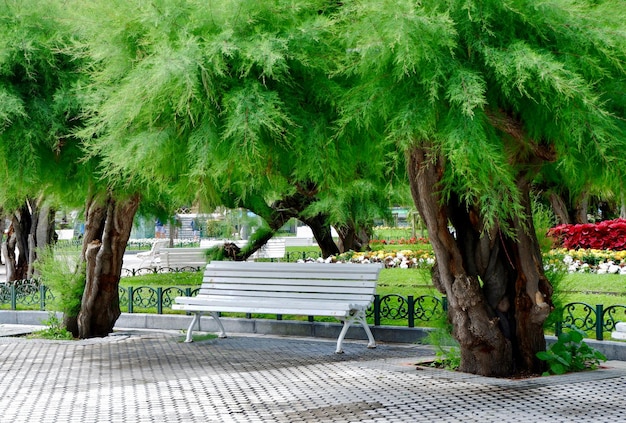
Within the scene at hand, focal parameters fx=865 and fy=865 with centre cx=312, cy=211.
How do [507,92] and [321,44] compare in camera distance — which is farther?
[321,44]

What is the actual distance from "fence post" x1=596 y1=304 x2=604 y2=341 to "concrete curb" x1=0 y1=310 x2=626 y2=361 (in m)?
0.08

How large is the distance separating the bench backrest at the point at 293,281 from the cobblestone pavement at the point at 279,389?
69cm

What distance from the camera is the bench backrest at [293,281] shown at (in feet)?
34.7

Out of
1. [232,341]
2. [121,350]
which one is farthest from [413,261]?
[121,350]

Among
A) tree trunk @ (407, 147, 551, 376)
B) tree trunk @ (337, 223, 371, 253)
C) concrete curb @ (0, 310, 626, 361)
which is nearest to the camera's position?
tree trunk @ (407, 147, 551, 376)

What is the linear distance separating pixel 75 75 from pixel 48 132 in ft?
2.72

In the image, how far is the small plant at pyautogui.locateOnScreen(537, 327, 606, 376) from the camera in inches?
334

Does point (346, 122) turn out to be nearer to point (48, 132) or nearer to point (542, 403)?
point (542, 403)

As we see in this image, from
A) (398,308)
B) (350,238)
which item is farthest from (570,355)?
(350,238)

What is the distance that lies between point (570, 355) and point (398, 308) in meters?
3.43

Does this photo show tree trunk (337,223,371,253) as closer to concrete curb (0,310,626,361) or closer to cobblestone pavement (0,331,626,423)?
concrete curb (0,310,626,361)

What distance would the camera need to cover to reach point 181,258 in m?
23.8

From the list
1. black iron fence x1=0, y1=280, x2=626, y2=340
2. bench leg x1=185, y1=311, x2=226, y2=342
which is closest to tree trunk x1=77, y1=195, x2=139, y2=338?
black iron fence x1=0, y1=280, x2=626, y2=340

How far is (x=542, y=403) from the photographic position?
719 cm
